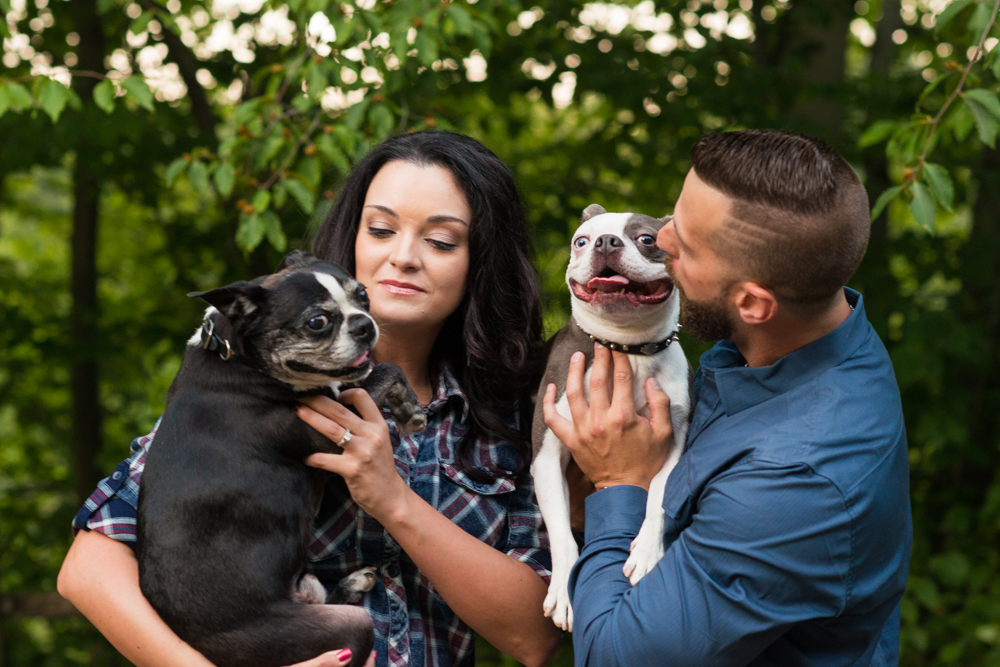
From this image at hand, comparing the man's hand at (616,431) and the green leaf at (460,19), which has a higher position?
the green leaf at (460,19)

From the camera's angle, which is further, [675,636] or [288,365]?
[288,365]

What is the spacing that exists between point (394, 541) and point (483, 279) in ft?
3.03

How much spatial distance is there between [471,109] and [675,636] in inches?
198

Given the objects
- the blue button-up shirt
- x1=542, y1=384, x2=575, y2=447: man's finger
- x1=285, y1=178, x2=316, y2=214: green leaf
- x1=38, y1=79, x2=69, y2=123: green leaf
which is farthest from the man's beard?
x1=38, y1=79, x2=69, y2=123: green leaf

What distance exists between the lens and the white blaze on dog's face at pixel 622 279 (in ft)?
7.77

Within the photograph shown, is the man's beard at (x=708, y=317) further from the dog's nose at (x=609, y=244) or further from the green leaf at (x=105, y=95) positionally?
the green leaf at (x=105, y=95)

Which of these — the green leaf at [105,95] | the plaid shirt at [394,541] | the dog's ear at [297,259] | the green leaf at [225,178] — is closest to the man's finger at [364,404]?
the plaid shirt at [394,541]

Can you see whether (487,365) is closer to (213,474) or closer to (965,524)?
(213,474)

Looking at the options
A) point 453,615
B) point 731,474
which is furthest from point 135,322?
point 731,474

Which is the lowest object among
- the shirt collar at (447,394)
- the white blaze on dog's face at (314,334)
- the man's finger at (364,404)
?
the shirt collar at (447,394)

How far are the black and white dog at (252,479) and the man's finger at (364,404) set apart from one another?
0.24 ft

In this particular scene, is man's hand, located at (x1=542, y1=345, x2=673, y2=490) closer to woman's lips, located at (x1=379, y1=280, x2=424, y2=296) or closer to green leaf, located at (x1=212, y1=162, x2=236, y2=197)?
woman's lips, located at (x1=379, y1=280, x2=424, y2=296)

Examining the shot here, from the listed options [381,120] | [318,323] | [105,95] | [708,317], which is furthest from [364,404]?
[105,95]

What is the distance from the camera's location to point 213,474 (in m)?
2.30
